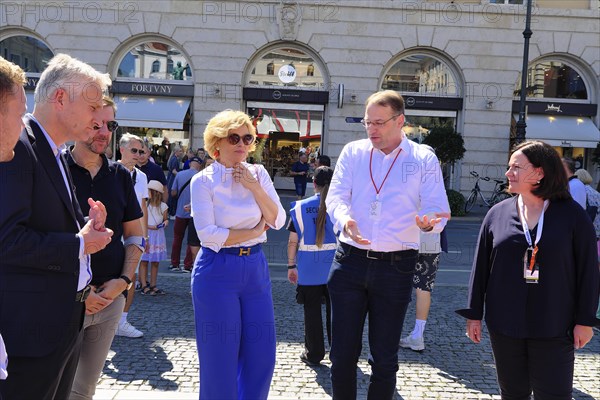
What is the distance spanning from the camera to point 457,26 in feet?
73.4

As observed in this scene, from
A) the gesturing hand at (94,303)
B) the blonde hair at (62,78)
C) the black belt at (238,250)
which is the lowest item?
the gesturing hand at (94,303)

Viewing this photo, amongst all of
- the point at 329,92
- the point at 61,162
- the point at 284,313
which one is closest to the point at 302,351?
the point at 284,313

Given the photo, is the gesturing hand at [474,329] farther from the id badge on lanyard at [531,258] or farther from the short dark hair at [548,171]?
the short dark hair at [548,171]

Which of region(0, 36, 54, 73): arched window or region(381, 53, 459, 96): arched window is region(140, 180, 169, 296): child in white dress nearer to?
region(381, 53, 459, 96): arched window

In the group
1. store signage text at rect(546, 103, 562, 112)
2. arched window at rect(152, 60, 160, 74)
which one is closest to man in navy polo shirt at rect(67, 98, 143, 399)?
arched window at rect(152, 60, 160, 74)

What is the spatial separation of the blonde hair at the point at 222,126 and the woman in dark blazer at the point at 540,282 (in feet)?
5.56

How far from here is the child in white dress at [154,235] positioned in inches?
298

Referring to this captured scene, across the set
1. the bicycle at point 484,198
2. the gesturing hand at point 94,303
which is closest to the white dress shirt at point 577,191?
the gesturing hand at point 94,303

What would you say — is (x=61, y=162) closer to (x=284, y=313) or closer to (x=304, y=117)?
(x=284, y=313)

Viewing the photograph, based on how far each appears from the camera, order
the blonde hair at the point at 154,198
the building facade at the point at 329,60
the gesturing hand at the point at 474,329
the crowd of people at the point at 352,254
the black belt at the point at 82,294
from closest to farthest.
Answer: the black belt at the point at 82,294
the crowd of people at the point at 352,254
the gesturing hand at the point at 474,329
the blonde hair at the point at 154,198
the building facade at the point at 329,60

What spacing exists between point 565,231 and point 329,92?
1956 cm

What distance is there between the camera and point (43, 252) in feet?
7.18

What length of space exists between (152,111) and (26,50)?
5.61 m

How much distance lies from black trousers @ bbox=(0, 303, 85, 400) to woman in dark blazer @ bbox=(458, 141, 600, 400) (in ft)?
7.75
